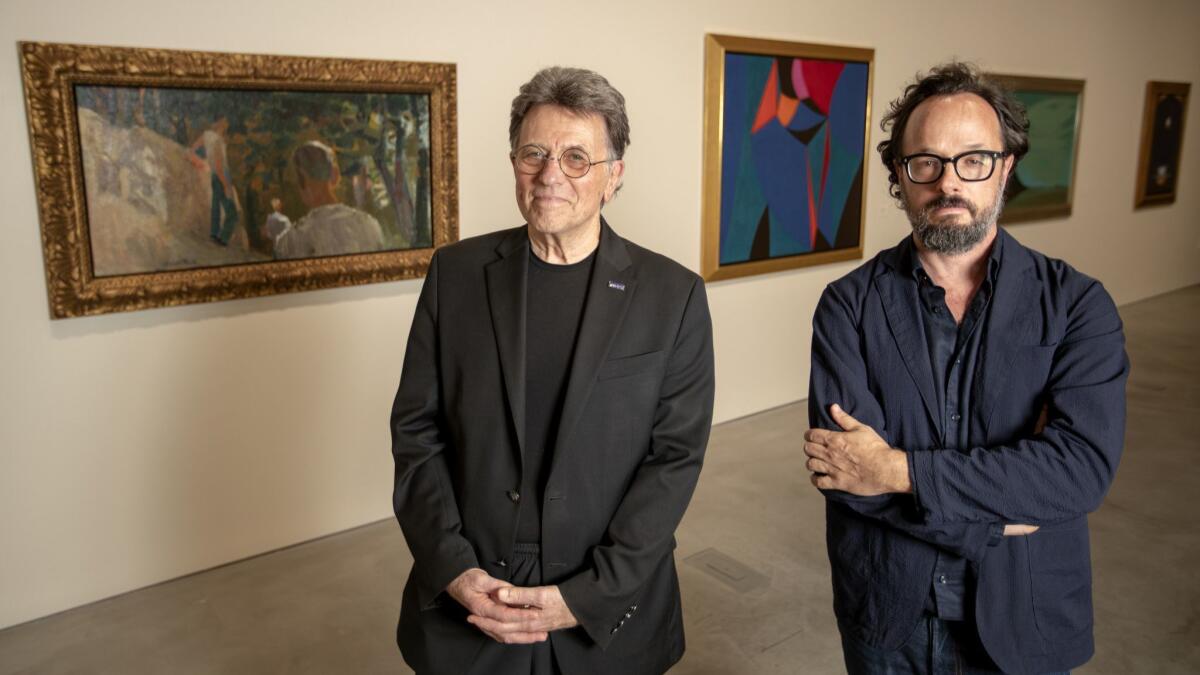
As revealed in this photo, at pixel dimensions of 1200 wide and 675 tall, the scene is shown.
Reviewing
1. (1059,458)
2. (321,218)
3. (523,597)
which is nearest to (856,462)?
(1059,458)

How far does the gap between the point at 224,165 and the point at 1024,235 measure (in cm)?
717

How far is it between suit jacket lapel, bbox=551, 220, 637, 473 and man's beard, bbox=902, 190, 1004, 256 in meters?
0.67

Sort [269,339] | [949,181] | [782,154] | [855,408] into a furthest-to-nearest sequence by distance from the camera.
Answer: [782,154]
[269,339]
[855,408]
[949,181]

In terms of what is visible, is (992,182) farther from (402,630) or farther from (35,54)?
(35,54)

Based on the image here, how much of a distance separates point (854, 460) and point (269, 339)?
9.63 feet

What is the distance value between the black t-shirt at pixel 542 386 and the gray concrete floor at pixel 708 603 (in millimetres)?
1663

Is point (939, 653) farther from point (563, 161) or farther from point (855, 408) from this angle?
point (563, 161)

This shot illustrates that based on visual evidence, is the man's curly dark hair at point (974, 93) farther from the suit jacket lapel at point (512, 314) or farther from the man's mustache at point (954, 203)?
the suit jacket lapel at point (512, 314)

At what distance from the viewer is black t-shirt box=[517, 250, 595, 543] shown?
6.64 feet

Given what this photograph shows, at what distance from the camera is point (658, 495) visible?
204cm

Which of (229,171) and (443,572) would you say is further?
(229,171)

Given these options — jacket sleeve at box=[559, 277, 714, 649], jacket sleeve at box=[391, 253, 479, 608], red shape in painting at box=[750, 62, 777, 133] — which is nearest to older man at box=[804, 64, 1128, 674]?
jacket sleeve at box=[559, 277, 714, 649]

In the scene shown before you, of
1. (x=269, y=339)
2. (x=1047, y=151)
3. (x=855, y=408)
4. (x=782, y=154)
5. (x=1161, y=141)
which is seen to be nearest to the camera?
(x=855, y=408)

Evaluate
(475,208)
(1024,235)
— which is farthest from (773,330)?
(1024,235)
